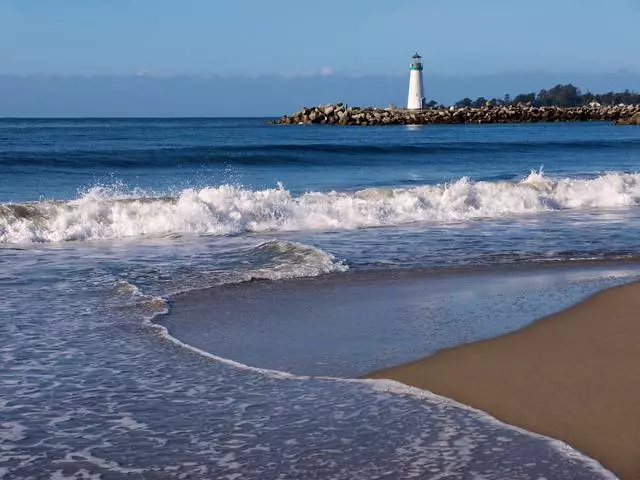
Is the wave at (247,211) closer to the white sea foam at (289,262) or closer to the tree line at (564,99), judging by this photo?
the white sea foam at (289,262)

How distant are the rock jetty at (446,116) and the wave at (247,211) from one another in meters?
55.9

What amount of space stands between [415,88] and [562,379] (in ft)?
257

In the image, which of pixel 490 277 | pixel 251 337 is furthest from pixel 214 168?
pixel 251 337

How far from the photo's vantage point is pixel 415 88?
81.8 m

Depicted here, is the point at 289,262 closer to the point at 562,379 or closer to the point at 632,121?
the point at 562,379

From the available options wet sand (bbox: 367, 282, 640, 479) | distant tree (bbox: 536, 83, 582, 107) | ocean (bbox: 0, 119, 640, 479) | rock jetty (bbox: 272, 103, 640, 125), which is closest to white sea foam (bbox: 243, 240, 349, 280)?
ocean (bbox: 0, 119, 640, 479)

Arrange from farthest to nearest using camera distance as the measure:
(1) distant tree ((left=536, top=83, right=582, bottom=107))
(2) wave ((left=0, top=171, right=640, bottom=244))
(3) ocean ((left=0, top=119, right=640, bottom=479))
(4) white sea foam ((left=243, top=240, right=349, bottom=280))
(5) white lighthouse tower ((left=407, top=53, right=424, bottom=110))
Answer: (1) distant tree ((left=536, top=83, right=582, bottom=107))
(5) white lighthouse tower ((left=407, top=53, right=424, bottom=110))
(2) wave ((left=0, top=171, right=640, bottom=244))
(4) white sea foam ((left=243, top=240, right=349, bottom=280))
(3) ocean ((left=0, top=119, right=640, bottom=479))

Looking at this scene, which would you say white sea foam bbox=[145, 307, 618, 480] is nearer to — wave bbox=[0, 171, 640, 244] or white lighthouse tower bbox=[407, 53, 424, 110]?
wave bbox=[0, 171, 640, 244]

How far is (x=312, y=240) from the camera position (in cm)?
1134

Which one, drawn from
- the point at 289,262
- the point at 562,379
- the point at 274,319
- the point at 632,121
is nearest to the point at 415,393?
the point at 562,379

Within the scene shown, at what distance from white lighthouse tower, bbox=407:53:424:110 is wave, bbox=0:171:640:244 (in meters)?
64.7

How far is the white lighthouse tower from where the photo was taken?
262ft

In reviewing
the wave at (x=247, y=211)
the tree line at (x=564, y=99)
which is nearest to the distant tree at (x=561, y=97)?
the tree line at (x=564, y=99)

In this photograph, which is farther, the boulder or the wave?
the boulder
